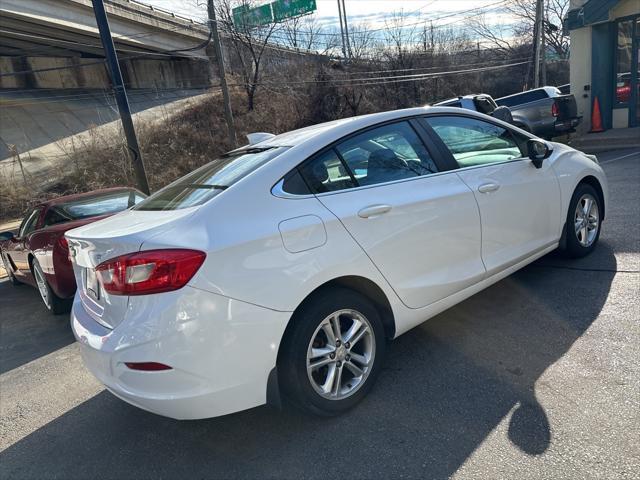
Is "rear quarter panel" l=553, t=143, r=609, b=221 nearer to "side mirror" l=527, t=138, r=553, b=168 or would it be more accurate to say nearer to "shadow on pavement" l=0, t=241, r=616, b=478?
"side mirror" l=527, t=138, r=553, b=168

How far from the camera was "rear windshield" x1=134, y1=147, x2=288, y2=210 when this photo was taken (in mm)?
2732

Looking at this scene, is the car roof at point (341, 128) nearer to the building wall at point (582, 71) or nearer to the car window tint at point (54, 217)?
the car window tint at point (54, 217)

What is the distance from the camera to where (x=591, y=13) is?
13562 mm

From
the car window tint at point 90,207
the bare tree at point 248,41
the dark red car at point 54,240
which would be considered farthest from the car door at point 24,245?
the bare tree at point 248,41

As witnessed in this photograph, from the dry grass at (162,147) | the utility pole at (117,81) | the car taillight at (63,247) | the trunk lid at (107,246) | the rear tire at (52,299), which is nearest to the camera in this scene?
the trunk lid at (107,246)

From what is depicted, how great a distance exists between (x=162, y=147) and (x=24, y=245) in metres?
20.5

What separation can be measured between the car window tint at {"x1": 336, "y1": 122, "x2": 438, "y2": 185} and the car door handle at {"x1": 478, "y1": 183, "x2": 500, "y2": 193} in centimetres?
40

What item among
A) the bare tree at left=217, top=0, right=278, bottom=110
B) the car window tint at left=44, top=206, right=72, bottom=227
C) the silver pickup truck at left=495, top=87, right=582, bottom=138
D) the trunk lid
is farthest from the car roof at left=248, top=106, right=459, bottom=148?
the bare tree at left=217, top=0, right=278, bottom=110

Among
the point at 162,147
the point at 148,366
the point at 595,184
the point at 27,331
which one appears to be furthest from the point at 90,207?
the point at 162,147

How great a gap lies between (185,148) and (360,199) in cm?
2474

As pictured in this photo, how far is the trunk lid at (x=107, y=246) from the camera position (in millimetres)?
2369

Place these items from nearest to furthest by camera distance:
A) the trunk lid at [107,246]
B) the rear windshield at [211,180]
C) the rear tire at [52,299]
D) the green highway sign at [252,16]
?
1. the trunk lid at [107,246]
2. the rear windshield at [211,180]
3. the rear tire at [52,299]
4. the green highway sign at [252,16]

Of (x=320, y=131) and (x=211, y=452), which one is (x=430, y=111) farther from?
(x=211, y=452)

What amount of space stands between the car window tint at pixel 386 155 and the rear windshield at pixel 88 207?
12.7 ft
